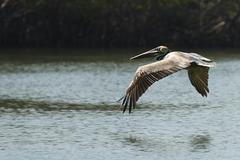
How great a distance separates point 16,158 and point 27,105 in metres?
8.86

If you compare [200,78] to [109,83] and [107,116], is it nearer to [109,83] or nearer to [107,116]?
[107,116]

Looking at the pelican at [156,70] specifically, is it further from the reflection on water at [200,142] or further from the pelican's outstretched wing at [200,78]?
the reflection on water at [200,142]

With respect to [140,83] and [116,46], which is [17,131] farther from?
[116,46]

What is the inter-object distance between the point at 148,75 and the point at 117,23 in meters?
41.9

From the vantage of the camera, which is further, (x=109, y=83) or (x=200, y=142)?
(x=109, y=83)

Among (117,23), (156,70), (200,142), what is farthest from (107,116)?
(117,23)

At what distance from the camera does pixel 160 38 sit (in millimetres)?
54500

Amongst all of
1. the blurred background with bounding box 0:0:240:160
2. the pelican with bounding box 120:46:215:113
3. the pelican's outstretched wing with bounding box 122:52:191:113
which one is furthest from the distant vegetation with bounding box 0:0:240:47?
the pelican's outstretched wing with bounding box 122:52:191:113

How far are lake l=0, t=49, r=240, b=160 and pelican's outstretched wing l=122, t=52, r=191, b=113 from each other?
4.00 meters

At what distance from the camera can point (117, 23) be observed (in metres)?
54.5

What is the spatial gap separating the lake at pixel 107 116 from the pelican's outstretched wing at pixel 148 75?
400cm

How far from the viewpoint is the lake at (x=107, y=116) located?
1759cm

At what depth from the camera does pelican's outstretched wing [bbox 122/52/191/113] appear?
1254 centimetres

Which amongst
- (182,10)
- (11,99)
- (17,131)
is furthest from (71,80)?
(182,10)
